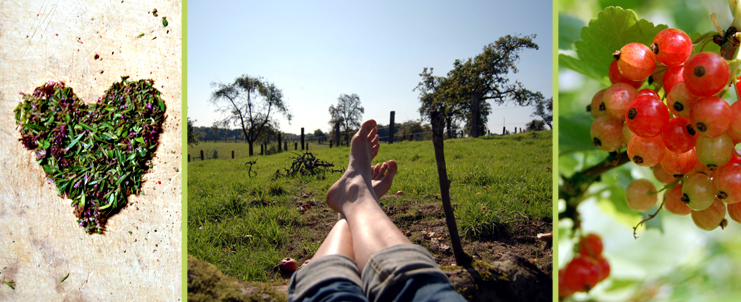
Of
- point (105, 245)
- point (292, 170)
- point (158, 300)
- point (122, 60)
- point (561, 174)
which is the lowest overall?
point (158, 300)

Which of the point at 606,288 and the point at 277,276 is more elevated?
the point at 606,288

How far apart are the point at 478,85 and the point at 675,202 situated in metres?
1.19

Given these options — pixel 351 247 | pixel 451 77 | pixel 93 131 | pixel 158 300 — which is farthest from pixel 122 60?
pixel 451 77

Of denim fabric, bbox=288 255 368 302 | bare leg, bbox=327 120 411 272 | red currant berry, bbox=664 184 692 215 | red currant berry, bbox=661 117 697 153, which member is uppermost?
red currant berry, bbox=661 117 697 153

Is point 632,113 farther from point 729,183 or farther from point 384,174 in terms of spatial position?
point 384,174

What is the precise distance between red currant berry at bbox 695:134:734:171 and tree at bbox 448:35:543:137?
972mm

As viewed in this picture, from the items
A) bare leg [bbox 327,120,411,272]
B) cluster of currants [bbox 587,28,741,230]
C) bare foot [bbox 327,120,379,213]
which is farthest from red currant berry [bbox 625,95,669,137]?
bare foot [bbox 327,120,379,213]

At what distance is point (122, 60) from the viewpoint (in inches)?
36.5

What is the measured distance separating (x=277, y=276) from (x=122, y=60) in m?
0.84

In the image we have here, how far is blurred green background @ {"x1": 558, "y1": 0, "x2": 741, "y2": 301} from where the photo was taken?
0.15m

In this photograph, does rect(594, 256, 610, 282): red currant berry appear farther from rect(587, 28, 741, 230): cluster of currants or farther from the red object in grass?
the red object in grass

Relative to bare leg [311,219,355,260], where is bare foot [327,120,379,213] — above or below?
above

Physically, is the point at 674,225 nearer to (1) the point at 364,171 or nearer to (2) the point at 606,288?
(2) the point at 606,288

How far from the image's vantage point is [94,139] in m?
0.98
